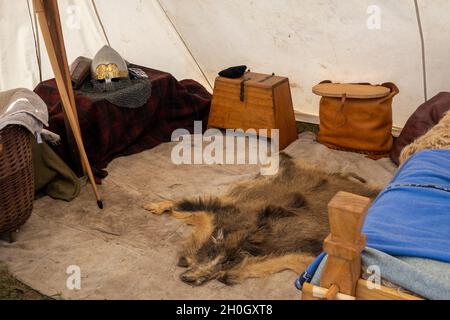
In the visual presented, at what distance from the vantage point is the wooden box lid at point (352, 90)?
3.36 metres

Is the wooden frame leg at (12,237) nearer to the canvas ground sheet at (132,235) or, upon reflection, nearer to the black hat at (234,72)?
the canvas ground sheet at (132,235)

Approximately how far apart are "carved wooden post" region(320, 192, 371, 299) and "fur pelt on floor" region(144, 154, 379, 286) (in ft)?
3.48

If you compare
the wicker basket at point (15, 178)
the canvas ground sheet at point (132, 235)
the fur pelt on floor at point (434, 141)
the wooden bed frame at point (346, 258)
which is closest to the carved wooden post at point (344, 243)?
the wooden bed frame at point (346, 258)

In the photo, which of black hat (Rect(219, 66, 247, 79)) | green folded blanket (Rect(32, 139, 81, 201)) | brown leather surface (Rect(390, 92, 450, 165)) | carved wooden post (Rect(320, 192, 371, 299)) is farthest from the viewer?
black hat (Rect(219, 66, 247, 79))

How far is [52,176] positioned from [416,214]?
212cm

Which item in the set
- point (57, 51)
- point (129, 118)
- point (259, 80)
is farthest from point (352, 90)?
point (57, 51)

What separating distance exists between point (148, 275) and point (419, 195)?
1.20 m

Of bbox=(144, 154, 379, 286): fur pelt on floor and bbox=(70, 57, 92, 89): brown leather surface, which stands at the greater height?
bbox=(70, 57, 92, 89): brown leather surface

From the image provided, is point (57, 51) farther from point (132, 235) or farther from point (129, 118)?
point (132, 235)

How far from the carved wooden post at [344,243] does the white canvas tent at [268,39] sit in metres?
2.34

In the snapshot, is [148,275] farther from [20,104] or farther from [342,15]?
[342,15]

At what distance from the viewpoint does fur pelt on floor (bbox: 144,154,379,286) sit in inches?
91.0

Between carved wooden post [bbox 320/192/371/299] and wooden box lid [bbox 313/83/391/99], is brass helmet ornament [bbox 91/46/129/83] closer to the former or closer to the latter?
wooden box lid [bbox 313/83/391/99]

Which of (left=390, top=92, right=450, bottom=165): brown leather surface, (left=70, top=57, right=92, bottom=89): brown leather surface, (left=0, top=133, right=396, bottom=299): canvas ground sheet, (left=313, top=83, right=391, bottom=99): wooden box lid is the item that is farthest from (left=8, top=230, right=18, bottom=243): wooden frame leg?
(left=390, top=92, right=450, bottom=165): brown leather surface
